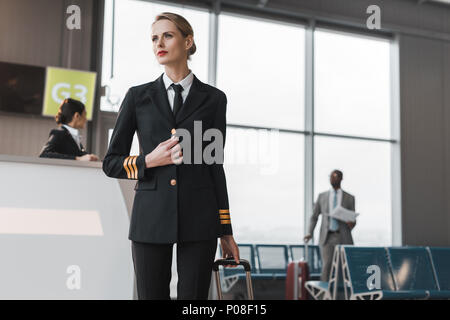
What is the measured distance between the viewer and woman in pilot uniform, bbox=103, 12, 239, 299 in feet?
3.92

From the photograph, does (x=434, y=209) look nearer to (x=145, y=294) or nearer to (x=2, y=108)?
(x=2, y=108)

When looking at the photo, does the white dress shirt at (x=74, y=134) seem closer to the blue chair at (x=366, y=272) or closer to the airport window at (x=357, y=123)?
the blue chair at (x=366, y=272)

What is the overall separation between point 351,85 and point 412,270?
458 cm

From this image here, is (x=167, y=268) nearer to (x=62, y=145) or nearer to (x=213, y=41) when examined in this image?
(x=62, y=145)

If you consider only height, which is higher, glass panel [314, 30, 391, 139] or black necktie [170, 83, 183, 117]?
glass panel [314, 30, 391, 139]

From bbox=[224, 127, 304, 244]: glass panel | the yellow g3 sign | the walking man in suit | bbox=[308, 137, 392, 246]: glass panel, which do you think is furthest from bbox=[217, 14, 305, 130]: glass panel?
the walking man in suit

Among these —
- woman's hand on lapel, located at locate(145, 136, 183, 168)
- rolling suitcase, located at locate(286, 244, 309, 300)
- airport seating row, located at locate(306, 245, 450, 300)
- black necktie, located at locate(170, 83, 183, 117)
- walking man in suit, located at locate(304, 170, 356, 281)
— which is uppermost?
black necktie, located at locate(170, 83, 183, 117)

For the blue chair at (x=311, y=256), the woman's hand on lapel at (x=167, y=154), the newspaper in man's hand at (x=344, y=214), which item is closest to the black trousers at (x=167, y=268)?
the woman's hand on lapel at (x=167, y=154)

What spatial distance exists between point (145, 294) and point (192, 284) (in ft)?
0.36

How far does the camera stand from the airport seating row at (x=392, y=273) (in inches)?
177

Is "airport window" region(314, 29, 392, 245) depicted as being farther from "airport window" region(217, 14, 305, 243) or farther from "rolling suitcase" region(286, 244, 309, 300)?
"rolling suitcase" region(286, 244, 309, 300)

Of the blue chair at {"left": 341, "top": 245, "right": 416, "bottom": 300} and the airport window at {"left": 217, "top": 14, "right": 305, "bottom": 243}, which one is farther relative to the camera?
the airport window at {"left": 217, "top": 14, "right": 305, "bottom": 243}

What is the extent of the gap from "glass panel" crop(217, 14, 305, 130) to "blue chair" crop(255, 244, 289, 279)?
1918 mm

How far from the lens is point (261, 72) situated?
8.27 m
